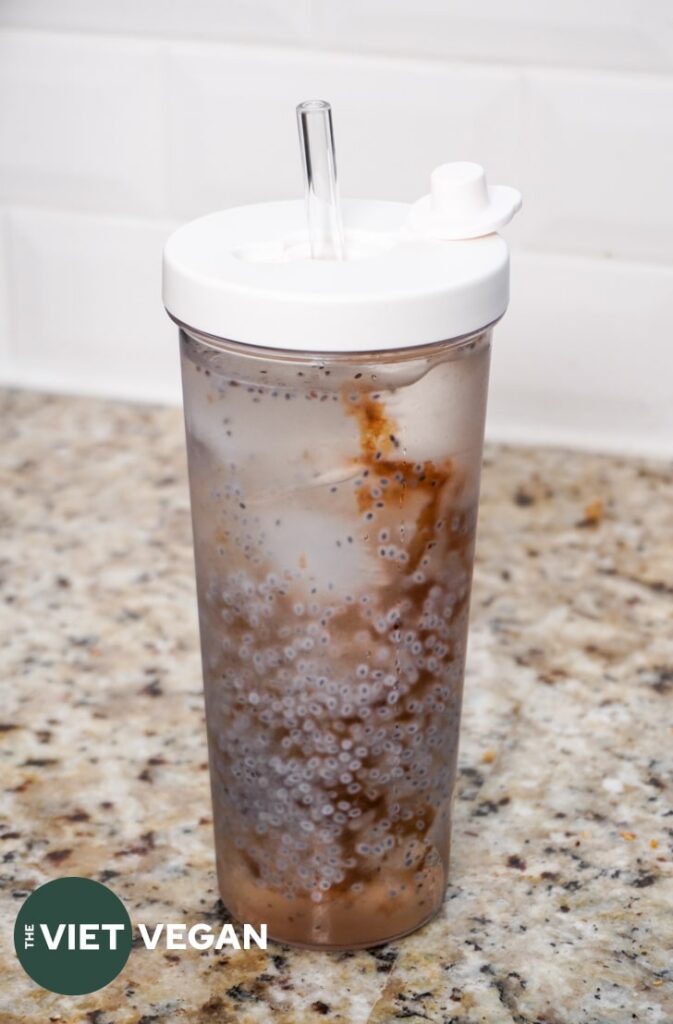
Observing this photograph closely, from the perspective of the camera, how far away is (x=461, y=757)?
683mm

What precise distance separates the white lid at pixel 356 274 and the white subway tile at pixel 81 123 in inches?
18.5

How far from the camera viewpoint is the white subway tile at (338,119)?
2.93 feet

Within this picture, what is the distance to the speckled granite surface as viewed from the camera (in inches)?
21.3

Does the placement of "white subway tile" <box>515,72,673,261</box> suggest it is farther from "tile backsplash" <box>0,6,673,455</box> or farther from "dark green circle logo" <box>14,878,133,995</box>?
"dark green circle logo" <box>14,878,133,995</box>

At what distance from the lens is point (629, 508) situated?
91 cm

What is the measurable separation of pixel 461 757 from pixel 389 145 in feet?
1.44

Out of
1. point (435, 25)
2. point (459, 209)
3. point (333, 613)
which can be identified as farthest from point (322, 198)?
point (435, 25)

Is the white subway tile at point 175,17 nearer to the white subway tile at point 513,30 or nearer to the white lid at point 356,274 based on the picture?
the white subway tile at point 513,30

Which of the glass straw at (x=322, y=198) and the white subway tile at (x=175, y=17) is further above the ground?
the glass straw at (x=322, y=198)

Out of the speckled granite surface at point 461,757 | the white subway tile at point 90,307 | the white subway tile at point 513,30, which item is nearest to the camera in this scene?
the speckled granite surface at point 461,757

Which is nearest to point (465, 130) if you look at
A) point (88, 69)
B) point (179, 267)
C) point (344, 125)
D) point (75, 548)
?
point (344, 125)

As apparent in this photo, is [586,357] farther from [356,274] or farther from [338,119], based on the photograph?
[356,274]

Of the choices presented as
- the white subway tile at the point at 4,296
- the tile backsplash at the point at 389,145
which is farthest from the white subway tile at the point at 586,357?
the white subway tile at the point at 4,296

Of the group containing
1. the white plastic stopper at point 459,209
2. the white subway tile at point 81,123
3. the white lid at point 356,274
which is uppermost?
the white plastic stopper at point 459,209
